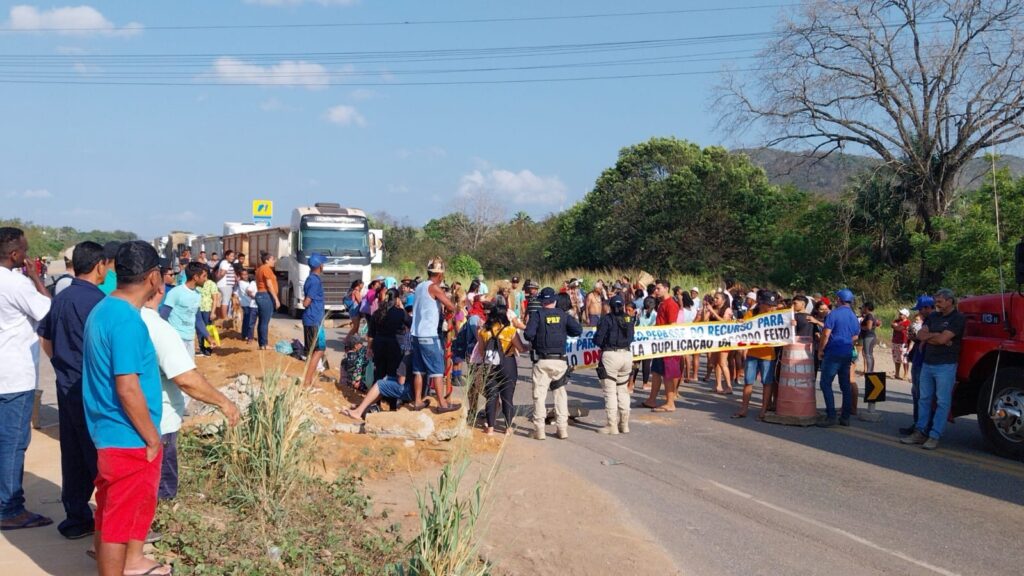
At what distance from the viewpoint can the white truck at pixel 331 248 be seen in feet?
89.7

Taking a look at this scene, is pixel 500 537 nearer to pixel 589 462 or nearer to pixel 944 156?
pixel 589 462

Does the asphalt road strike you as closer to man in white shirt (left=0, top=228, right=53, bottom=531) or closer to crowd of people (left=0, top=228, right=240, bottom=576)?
crowd of people (left=0, top=228, right=240, bottom=576)

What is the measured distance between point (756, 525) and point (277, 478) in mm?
3985

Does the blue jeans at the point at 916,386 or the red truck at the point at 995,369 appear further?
the blue jeans at the point at 916,386

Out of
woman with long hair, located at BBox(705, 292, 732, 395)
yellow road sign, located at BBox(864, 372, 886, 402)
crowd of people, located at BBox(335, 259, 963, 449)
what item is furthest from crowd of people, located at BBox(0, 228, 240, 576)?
woman with long hair, located at BBox(705, 292, 732, 395)

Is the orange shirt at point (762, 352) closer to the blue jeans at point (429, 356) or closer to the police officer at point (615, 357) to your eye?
the police officer at point (615, 357)

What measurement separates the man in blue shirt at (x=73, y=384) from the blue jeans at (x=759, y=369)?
29.9ft

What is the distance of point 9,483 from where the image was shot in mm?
5781

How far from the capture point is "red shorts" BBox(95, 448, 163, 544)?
4.22 m

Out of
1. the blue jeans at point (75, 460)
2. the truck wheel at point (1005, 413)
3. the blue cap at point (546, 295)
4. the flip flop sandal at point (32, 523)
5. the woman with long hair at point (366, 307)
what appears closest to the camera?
the blue jeans at point (75, 460)

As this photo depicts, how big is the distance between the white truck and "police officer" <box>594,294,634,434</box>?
56.5ft

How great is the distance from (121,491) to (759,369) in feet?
33.3

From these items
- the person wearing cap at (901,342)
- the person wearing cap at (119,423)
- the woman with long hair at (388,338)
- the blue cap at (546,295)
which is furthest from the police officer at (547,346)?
the person wearing cap at (901,342)

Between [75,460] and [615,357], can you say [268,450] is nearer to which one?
[75,460]
